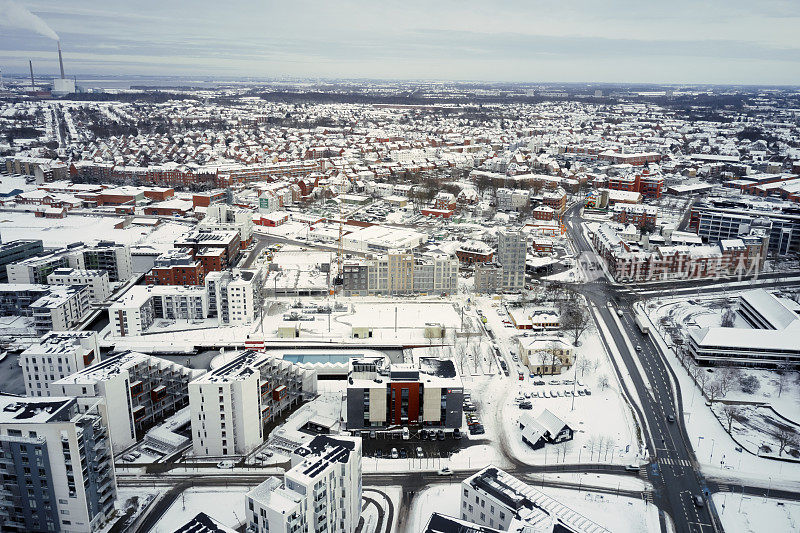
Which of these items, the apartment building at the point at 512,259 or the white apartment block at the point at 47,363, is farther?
the apartment building at the point at 512,259

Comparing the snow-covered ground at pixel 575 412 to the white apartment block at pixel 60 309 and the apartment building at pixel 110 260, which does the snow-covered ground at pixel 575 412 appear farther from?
the apartment building at pixel 110 260

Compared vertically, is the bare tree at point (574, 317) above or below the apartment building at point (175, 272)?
below

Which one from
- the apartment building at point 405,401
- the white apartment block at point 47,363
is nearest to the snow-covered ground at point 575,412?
the apartment building at point 405,401

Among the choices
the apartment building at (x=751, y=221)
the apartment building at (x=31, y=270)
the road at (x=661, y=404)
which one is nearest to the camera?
the road at (x=661, y=404)

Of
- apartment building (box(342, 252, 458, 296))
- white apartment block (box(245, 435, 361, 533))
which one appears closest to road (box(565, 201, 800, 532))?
apartment building (box(342, 252, 458, 296))

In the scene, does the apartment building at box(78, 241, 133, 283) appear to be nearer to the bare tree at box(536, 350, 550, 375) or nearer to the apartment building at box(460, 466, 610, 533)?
the bare tree at box(536, 350, 550, 375)

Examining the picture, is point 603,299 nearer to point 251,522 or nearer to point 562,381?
point 562,381

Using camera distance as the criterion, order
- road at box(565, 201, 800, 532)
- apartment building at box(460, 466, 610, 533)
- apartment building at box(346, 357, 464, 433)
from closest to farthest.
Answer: apartment building at box(460, 466, 610, 533) → road at box(565, 201, 800, 532) → apartment building at box(346, 357, 464, 433)

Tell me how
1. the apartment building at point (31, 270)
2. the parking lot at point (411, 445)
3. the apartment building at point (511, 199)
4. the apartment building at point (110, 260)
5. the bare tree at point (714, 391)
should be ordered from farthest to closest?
the apartment building at point (511, 199) < the apartment building at point (110, 260) < the apartment building at point (31, 270) < the bare tree at point (714, 391) < the parking lot at point (411, 445)

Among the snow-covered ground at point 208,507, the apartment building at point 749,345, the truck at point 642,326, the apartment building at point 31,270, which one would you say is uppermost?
the apartment building at point 31,270
